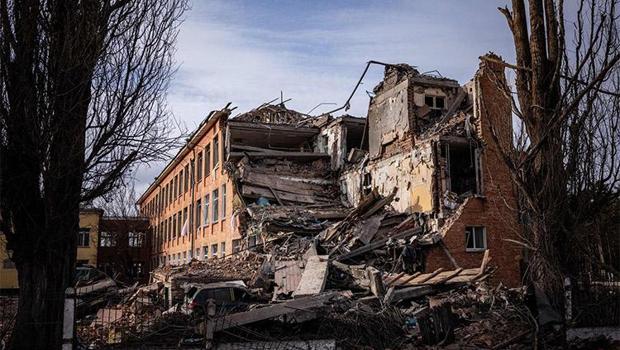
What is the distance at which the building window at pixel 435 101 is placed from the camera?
74.2 ft

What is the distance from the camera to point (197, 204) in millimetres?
35375

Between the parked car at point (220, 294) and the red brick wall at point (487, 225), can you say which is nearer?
the parked car at point (220, 294)

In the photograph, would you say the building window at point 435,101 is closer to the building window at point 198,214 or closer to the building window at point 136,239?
the building window at point 198,214

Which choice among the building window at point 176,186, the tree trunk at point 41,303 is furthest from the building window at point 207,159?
the tree trunk at point 41,303

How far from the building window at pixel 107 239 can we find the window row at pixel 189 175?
4.78 m

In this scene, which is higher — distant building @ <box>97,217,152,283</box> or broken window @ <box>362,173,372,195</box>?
broken window @ <box>362,173,372,195</box>

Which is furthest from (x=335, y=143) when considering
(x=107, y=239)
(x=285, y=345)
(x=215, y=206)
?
(x=107, y=239)

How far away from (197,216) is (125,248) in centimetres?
1727

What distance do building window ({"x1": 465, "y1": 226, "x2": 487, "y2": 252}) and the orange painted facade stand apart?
10267mm

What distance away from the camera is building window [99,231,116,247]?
48969 millimetres

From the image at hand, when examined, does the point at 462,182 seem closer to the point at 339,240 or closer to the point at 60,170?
the point at 339,240

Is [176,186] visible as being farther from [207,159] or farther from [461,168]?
[461,168]

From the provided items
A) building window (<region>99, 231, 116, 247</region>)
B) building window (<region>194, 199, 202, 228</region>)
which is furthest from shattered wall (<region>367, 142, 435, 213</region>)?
building window (<region>99, 231, 116, 247</region>)

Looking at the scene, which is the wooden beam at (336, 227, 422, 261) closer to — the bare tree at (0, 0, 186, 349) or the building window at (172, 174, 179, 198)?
the bare tree at (0, 0, 186, 349)
